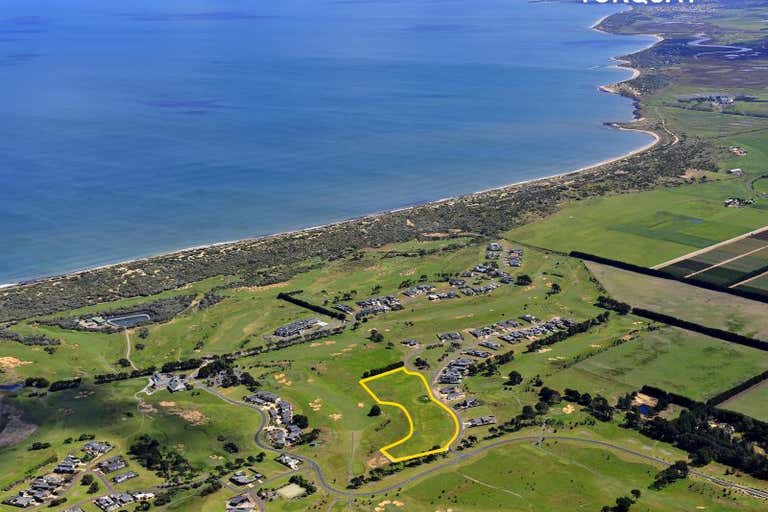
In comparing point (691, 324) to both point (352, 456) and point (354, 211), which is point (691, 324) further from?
point (354, 211)

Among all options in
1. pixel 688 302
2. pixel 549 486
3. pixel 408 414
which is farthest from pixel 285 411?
pixel 688 302

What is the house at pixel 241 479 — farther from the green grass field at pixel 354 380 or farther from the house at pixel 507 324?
the house at pixel 507 324

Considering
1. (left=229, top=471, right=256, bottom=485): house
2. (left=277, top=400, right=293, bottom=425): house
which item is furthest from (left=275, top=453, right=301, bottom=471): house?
(left=277, top=400, right=293, bottom=425): house

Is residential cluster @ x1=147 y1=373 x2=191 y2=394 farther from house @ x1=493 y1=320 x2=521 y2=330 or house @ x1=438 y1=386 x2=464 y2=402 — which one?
house @ x1=493 y1=320 x2=521 y2=330

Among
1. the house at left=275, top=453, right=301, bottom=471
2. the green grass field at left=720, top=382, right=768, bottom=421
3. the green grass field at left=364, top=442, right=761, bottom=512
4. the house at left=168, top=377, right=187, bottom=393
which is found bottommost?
the green grass field at left=364, top=442, right=761, bottom=512

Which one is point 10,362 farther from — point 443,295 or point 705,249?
point 705,249

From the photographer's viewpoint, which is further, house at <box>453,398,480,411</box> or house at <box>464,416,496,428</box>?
house at <box>453,398,480,411</box>
